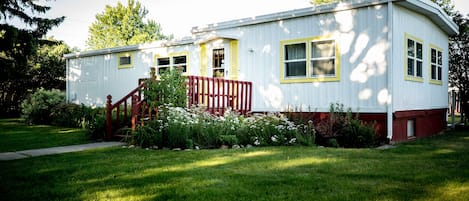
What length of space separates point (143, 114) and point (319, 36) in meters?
4.57

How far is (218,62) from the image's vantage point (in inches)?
446

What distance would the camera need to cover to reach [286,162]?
515cm

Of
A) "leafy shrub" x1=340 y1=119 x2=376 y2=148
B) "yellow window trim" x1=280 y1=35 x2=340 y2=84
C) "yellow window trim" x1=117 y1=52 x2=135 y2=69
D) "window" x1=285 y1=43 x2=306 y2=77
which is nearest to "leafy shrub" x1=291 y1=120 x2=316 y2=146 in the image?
"leafy shrub" x1=340 y1=119 x2=376 y2=148

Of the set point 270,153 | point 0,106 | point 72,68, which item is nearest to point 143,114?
point 270,153

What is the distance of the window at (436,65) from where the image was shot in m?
10.8

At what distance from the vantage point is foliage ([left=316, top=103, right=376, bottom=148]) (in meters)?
7.75

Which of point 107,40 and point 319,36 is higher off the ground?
point 107,40

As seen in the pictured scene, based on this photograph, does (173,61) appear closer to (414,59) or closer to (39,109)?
(39,109)

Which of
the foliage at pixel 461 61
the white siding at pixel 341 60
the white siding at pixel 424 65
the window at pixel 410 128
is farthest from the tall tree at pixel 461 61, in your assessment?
the white siding at pixel 341 60

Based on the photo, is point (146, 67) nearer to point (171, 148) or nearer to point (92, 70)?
point (92, 70)

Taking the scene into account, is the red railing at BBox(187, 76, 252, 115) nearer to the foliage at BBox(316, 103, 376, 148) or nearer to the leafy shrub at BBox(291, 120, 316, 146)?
the leafy shrub at BBox(291, 120, 316, 146)

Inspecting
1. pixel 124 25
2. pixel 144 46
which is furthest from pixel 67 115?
pixel 124 25

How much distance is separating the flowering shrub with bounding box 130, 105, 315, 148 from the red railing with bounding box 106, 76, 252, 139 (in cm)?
60

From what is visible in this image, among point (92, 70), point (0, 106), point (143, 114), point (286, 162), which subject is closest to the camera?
point (286, 162)
